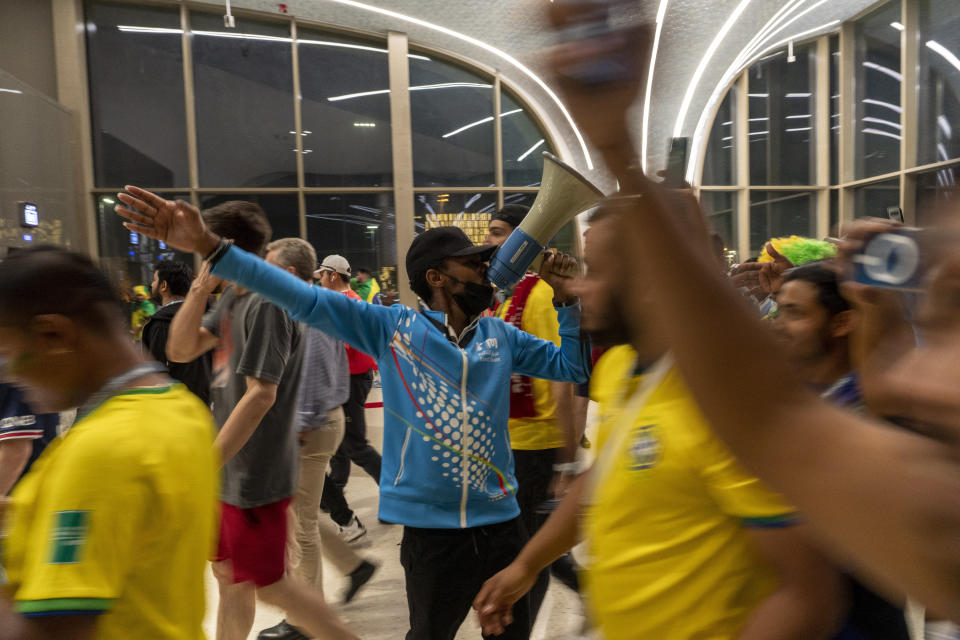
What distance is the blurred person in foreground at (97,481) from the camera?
970 millimetres

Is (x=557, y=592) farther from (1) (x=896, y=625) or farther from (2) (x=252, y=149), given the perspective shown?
(2) (x=252, y=149)

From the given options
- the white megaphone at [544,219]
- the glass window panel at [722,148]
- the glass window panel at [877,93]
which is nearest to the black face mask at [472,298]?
the white megaphone at [544,219]

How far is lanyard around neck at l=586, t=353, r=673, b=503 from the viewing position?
42.6 inches

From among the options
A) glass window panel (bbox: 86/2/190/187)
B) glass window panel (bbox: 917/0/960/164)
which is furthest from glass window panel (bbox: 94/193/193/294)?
glass window panel (bbox: 917/0/960/164)

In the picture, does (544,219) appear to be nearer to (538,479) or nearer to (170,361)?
(538,479)

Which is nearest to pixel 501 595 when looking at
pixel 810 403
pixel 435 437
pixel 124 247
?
pixel 435 437

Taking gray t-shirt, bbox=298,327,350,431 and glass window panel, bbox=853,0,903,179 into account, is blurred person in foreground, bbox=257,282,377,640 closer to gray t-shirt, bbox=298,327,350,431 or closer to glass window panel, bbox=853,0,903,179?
gray t-shirt, bbox=298,327,350,431

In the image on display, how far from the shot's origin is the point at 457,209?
440 inches

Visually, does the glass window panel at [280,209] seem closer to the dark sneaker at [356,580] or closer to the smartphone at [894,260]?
the dark sneaker at [356,580]

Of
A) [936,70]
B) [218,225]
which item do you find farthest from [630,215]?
[936,70]

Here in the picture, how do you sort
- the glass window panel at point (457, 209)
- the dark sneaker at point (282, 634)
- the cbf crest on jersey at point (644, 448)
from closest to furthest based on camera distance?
the cbf crest on jersey at point (644, 448) < the dark sneaker at point (282, 634) < the glass window panel at point (457, 209)

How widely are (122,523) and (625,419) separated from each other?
82cm

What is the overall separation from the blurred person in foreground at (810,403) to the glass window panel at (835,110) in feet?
41.5

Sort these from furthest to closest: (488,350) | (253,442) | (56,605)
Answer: (253,442)
(488,350)
(56,605)
